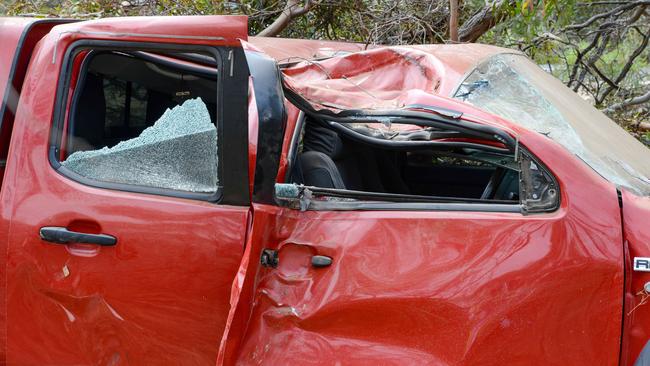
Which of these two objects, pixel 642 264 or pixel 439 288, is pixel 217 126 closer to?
pixel 439 288

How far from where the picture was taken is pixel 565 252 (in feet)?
7.39

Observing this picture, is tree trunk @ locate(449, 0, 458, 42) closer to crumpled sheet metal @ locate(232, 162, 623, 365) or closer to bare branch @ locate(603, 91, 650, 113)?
bare branch @ locate(603, 91, 650, 113)

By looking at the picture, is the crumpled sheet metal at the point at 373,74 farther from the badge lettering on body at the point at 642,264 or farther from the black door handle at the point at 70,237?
the badge lettering on body at the point at 642,264

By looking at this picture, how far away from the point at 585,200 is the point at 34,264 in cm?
189

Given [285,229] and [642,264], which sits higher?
[642,264]

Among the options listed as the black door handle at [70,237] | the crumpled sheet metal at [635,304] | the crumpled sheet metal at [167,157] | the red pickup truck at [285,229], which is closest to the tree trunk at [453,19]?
the red pickup truck at [285,229]

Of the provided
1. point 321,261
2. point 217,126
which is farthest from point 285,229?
point 217,126

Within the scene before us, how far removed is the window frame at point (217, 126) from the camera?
248cm

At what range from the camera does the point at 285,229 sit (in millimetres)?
2500

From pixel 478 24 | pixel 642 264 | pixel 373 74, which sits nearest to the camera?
pixel 642 264

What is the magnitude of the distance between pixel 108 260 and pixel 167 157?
423 mm

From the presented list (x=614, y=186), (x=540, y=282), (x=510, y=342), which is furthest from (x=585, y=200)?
(x=510, y=342)

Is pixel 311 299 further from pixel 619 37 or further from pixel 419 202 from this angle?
pixel 619 37

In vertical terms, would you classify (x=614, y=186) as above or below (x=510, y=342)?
above
